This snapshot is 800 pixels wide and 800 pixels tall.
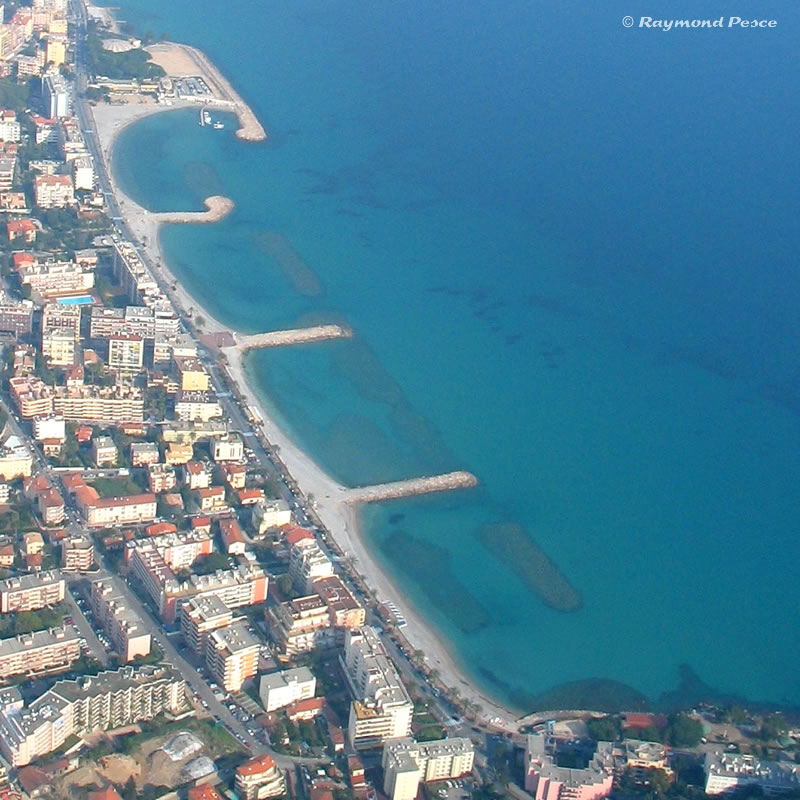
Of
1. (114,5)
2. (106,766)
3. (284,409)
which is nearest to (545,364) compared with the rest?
(284,409)

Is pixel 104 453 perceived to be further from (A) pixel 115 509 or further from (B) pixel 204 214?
(B) pixel 204 214

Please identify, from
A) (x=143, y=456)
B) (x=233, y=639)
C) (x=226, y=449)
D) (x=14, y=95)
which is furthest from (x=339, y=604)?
(x=14, y=95)

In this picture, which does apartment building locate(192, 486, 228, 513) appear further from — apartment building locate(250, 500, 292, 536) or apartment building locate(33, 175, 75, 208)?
apartment building locate(33, 175, 75, 208)

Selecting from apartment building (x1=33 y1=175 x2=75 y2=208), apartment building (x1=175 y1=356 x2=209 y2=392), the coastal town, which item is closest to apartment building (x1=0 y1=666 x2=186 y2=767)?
the coastal town

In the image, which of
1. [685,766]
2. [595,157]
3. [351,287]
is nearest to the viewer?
[685,766]

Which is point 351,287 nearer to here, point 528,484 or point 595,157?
point 528,484

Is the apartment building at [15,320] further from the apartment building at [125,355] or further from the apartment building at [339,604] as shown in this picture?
the apartment building at [339,604]

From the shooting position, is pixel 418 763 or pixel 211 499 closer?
pixel 418 763
